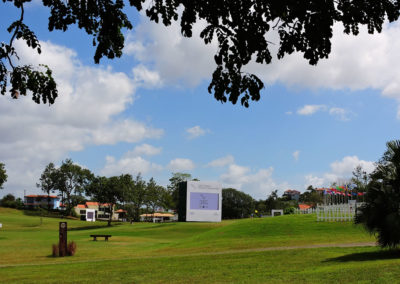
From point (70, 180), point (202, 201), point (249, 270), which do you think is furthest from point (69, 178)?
point (249, 270)

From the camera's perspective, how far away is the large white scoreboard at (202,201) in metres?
85.8

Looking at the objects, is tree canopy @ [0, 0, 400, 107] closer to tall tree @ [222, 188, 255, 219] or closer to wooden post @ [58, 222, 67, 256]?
wooden post @ [58, 222, 67, 256]

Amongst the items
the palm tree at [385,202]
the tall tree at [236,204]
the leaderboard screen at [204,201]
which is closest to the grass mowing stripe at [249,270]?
the palm tree at [385,202]

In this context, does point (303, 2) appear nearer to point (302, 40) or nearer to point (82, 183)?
point (302, 40)

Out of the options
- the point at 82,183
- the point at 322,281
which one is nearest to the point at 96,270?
A: the point at 322,281

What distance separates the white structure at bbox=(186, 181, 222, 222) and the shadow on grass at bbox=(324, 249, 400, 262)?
6831cm

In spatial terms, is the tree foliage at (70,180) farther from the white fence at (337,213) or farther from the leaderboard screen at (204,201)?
the white fence at (337,213)

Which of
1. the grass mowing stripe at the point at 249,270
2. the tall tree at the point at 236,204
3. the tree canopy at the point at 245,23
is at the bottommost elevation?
the tall tree at the point at 236,204

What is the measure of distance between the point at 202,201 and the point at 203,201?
0.24m

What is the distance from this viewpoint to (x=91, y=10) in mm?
8688

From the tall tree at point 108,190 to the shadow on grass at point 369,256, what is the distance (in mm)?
85822

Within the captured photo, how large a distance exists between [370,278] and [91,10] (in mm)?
9475

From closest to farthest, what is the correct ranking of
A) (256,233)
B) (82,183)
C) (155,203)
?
1. (256,233)
2. (155,203)
3. (82,183)

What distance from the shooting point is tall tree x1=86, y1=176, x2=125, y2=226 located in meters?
100
